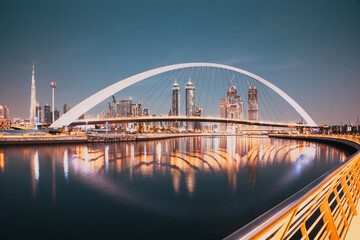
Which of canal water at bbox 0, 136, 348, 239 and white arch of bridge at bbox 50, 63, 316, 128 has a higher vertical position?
white arch of bridge at bbox 50, 63, 316, 128

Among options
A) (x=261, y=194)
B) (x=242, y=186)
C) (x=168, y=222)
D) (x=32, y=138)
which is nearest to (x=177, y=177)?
(x=242, y=186)

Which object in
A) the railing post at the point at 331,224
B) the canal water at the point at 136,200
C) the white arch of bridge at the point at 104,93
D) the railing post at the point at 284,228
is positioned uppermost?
the white arch of bridge at the point at 104,93

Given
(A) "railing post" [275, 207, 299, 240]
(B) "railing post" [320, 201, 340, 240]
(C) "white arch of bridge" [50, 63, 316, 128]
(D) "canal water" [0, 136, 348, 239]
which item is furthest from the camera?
(C) "white arch of bridge" [50, 63, 316, 128]

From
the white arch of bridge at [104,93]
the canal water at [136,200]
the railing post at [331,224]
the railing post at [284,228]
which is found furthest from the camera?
the white arch of bridge at [104,93]

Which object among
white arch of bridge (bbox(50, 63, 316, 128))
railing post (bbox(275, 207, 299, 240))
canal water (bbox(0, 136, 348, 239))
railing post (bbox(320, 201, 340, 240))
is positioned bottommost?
canal water (bbox(0, 136, 348, 239))

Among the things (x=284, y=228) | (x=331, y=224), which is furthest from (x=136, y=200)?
(x=284, y=228)

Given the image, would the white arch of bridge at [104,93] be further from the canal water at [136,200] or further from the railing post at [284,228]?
the railing post at [284,228]

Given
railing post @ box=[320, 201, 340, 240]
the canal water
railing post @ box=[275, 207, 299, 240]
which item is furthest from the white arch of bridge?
railing post @ box=[275, 207, 299, 240]

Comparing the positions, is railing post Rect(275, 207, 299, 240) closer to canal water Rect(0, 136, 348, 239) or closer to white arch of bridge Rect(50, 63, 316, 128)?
canal water Rect(0, 136, 348, 239)

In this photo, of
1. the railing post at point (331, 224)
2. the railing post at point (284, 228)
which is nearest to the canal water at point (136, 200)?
the railing post at point (331, 224)

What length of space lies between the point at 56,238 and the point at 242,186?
885cm

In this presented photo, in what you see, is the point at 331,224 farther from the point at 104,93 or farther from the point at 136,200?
the point at 104,93

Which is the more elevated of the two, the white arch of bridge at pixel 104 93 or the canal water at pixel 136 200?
the white arch of bridge at pixel 104 93

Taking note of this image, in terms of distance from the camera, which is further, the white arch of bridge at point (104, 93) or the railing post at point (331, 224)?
the white arch of bridge at point (104, 93)
